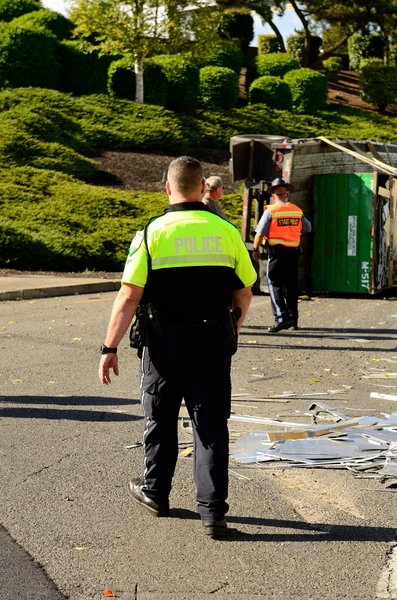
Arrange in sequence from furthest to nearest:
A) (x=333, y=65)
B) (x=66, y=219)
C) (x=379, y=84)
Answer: (x=333, y=65) → (x=379, y=84) → (x=66, y=219)

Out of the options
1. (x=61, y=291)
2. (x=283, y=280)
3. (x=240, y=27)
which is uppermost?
(x=240, y=27)

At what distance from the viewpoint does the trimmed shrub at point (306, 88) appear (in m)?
39.8

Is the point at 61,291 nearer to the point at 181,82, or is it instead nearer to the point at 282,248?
the point at 282,248

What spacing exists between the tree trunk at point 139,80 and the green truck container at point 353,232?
18947mm

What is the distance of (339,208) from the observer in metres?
18.5

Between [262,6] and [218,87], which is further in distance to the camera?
[262,6]

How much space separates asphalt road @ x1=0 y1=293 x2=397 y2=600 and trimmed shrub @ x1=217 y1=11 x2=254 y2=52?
37.4 meters

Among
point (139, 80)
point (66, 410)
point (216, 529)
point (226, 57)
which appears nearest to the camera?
point (216, 529)

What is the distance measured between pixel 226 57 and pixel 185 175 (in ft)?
119

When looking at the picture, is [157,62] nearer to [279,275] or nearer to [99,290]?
[99,290]

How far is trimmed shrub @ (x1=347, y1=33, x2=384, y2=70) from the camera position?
162ft

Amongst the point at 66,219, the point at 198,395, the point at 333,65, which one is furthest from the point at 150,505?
the point at 333,65

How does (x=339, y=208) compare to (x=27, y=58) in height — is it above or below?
below

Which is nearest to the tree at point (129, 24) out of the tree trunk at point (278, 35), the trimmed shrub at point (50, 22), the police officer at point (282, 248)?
the trimmed shrub at point (50, 22)
